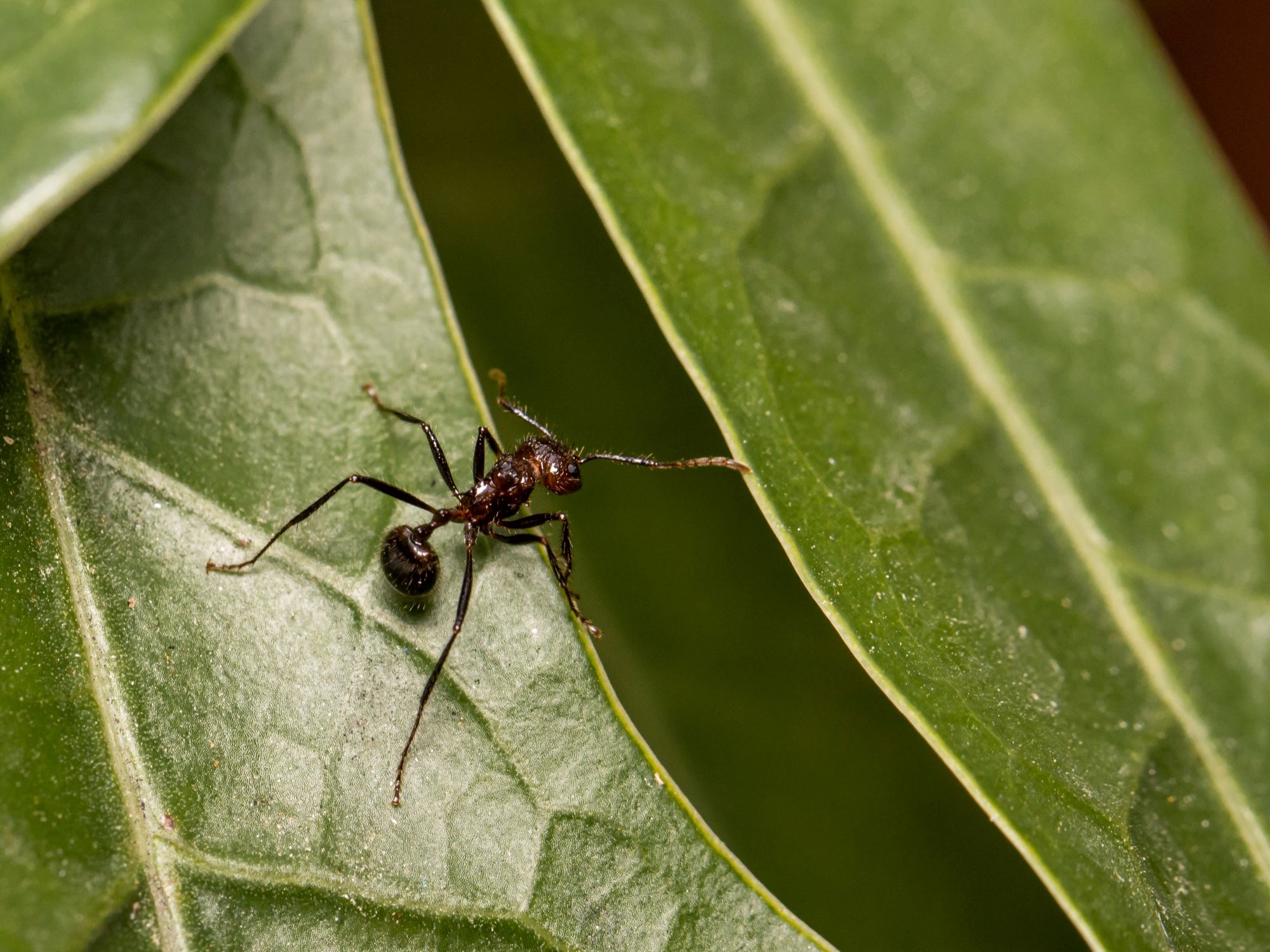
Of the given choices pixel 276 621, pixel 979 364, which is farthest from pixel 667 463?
pixel 276 621

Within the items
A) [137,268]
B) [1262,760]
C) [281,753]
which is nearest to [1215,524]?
[1262,760]

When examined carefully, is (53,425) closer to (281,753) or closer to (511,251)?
(281,753)

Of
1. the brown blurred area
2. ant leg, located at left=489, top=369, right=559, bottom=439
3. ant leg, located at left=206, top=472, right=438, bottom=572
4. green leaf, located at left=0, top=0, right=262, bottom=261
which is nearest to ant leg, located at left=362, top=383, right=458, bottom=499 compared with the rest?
ant leg, located at left=206, top=472, right=438, bottom=572

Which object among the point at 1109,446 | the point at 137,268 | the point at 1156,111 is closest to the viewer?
the point at 137,268

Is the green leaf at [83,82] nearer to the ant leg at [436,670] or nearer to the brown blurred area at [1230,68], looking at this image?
the ant leg at [436,670]

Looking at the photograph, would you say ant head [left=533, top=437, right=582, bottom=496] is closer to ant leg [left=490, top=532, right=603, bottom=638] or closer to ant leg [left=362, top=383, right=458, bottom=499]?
ant leg [left=490, top=532, right=603, bottom=638]

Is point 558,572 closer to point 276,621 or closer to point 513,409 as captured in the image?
point 276,621

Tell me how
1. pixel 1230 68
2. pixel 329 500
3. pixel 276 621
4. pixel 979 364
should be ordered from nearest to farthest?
pixel 276 621, pixel 329 500, pixel 979 364, pixel 1230 68
